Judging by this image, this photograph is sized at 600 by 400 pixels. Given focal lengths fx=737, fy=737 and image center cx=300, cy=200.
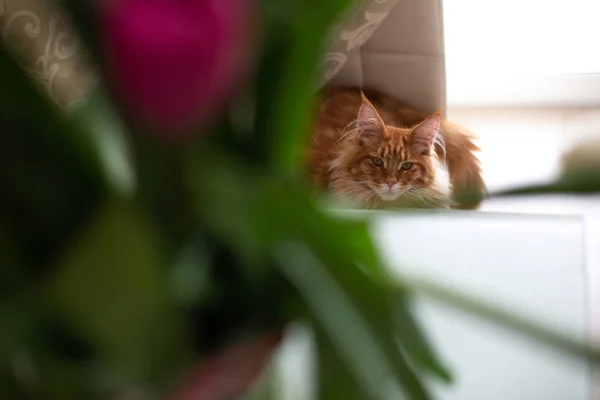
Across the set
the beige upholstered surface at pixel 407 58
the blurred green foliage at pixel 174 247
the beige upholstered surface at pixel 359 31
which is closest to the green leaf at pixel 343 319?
the blurred green foliage at pixel 174 247

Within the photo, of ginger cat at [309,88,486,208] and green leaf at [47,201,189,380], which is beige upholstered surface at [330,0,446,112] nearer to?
ginger cat at [309,88,486,208]

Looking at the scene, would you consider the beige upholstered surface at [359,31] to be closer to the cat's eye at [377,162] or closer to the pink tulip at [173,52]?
the cat's eye at [377,162]

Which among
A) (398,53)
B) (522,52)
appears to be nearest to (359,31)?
(398,53)

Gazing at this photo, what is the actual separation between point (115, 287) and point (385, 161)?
119 cm

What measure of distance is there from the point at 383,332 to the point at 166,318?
0.28ft

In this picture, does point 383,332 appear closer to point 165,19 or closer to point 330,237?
point 330,237

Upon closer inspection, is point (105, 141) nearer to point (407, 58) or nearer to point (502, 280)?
point (502, 280)

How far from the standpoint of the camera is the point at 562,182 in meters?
0.28

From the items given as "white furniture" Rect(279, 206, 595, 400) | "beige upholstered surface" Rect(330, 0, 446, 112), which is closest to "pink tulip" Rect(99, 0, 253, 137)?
"white furniture" Rect(279, 206, 595, 400)

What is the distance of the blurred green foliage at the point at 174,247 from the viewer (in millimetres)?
225

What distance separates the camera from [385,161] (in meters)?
1.39

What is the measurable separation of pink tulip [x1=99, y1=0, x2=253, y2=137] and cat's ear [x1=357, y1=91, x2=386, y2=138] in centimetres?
113

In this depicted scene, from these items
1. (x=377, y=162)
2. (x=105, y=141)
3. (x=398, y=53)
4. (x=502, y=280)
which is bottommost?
(x=502, y=280)

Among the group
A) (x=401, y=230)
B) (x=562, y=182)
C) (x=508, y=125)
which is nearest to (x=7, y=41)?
(x=562, y=182)
